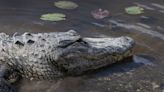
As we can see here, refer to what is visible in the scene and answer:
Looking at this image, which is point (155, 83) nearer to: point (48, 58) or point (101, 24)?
point (48, 58)

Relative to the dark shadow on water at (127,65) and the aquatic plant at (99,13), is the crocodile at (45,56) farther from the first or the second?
the aquatic plant at (99,13)

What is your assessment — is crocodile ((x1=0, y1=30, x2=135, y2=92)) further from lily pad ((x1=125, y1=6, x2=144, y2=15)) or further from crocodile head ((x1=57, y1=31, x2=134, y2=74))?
lily pad ((x1=125, y1=6, x2=144, y2=15))

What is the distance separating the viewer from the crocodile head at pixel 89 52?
479 centimetres

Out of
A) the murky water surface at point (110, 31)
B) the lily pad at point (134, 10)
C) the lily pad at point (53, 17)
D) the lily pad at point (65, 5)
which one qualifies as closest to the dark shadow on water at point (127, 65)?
the murky water surface at point (110, 31)

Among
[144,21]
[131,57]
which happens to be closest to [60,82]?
[131,57]

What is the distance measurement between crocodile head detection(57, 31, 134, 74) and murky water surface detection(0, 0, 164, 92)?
0.10 metres

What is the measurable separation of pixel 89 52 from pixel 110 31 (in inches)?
42.6

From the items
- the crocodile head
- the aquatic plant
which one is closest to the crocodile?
the crocodile head

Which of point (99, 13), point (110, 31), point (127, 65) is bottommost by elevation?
point (127, 65)

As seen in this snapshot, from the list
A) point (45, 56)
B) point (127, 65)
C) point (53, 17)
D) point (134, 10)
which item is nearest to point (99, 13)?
point (134, 10)

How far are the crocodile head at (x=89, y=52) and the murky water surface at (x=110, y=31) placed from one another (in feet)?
0.34

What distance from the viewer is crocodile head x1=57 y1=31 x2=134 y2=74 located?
479 cm

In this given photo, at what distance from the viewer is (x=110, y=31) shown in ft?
19.5

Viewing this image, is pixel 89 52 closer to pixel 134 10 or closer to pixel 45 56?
pixel 45 56
